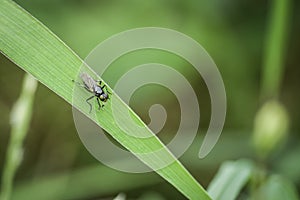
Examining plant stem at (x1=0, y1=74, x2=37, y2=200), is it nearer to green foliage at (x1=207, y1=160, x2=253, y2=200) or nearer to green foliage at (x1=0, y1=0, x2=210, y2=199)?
green foliage at (x1=0, y1=0, x2=210, y2=199)

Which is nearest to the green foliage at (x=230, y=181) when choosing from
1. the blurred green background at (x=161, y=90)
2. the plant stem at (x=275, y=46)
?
the plant stem at (x=275, y=46)

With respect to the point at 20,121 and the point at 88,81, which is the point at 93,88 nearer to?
the point at 88,81

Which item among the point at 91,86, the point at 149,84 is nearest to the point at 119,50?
the point at 149,84

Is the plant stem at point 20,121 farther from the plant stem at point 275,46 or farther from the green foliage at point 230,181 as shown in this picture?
the plant stem at point 275,46

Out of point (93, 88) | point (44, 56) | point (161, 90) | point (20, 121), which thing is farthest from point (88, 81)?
point (161, 90)

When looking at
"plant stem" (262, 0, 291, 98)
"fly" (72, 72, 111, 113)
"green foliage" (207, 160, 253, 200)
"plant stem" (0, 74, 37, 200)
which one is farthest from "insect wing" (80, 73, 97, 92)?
"plant stem" (262, 0, 291, 98)

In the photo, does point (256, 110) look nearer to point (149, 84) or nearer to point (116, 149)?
point (149, 84)
